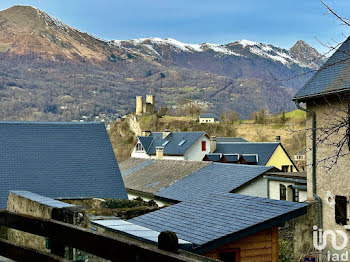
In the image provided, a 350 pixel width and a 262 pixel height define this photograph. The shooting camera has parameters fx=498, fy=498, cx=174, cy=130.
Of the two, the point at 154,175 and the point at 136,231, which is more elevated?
the point at 136,231

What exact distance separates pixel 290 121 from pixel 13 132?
266 feet

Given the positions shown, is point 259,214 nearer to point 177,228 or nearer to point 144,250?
point 177,228

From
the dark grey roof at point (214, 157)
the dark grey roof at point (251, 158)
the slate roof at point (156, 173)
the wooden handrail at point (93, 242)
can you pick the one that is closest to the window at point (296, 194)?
the slate roof at point (156, 173)

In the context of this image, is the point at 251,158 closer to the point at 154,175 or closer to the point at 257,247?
the point at 154,175

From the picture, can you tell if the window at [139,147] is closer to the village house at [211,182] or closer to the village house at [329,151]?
the village house at [211,182]

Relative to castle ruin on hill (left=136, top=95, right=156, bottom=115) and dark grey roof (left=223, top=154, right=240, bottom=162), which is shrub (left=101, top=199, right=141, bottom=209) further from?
castle ruin on hill (left=136, top=95, right=156, bottom=115)

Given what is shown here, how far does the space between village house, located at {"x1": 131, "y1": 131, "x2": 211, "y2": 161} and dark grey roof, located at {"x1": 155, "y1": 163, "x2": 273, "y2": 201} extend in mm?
28001

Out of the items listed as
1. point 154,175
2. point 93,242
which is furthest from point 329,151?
point 154,175

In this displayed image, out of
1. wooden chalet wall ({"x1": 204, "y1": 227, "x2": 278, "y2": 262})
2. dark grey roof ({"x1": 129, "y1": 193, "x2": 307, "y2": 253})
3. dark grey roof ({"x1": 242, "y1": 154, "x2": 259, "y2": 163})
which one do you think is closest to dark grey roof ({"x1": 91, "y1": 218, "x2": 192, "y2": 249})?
dark grey roof ({"x1": 129, "y1": 193, "x2": 307, "y2": 253})

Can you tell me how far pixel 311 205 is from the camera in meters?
17.5

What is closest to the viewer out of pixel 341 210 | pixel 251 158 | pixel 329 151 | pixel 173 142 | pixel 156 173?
pixel 341 210

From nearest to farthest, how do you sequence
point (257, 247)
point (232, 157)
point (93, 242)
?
point (93, 242) → point (257, 247) → point (232, 157)

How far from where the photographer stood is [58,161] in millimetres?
22797

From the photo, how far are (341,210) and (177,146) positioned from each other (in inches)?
1720
